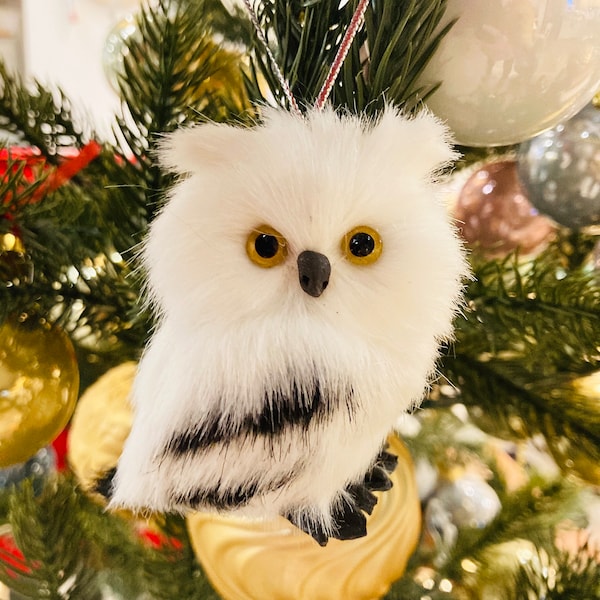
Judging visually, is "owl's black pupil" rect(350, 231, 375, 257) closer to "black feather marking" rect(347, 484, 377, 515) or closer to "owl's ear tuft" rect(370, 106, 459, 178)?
"owl's ear tuft" rect(370, 106, 459, 178)

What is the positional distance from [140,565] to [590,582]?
30 centimetres

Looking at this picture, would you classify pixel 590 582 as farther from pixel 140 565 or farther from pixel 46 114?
pixel 46 114

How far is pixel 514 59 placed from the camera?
26 centimetres

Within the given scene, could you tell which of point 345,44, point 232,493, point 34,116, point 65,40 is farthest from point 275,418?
point 65,40

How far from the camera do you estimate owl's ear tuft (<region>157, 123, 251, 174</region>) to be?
22cm

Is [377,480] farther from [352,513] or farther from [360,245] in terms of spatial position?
[360,245]

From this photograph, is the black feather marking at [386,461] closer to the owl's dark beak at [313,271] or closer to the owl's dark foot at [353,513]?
the owl's dark foot at [353,513]

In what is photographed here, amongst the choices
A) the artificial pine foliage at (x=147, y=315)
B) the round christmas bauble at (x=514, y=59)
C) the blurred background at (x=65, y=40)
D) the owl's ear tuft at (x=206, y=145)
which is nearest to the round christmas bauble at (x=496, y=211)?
the artificial pine foliage at (x=147, y=315)

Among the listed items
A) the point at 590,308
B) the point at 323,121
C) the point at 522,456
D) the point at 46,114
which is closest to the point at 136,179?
the point at 46,114

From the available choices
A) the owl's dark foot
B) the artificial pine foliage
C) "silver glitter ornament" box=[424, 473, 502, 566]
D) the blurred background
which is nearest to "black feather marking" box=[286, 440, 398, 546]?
the owl's dark foot

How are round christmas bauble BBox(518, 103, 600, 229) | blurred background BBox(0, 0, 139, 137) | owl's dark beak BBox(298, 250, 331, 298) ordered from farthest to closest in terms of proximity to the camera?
1. blurred background BBox(0, 0, 139, 137)
2. round christmas bauble BBox(518, 103, 600, 229)
3. owl's dark beak BBox(298, 250, 331, 298)

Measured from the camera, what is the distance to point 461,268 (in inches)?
9.7

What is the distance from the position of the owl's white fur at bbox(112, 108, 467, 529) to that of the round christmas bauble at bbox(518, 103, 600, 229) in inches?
9.0

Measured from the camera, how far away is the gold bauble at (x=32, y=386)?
33 centimetres
